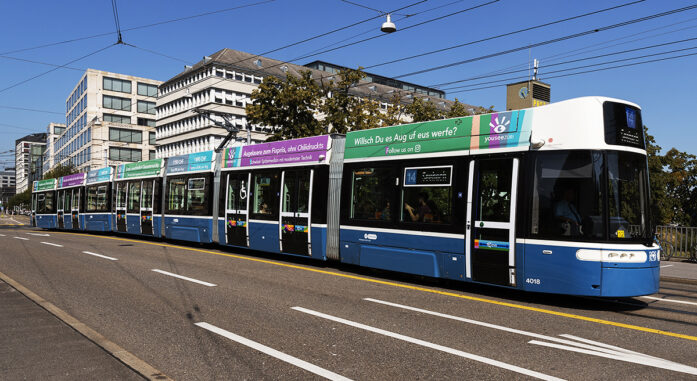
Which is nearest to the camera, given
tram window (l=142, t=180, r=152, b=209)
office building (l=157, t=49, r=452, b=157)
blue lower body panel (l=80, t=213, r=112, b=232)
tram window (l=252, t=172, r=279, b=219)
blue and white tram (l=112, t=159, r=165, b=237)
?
tram window (l=252, t=172, r=279, b=219)

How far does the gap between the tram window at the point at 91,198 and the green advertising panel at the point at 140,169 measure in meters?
2.96

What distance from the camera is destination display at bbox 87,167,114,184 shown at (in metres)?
25.6

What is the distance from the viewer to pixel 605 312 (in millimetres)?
7898

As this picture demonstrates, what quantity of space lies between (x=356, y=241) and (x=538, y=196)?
4386mm

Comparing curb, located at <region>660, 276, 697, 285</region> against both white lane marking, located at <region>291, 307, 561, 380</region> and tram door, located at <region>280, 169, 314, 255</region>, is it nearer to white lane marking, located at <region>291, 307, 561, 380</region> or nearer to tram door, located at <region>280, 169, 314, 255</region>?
tram door, located at <region>280, 169, 314, 255</region>

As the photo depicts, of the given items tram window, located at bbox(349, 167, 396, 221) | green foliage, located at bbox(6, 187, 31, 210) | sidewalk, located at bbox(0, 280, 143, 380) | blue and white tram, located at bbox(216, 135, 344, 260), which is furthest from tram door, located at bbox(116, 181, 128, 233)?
green foliage, located at bbox(6, 187, 31, 210)

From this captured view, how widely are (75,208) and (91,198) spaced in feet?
9.62

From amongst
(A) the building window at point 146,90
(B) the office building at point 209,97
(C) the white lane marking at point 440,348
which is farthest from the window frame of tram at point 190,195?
(A) the building window at point 146,90

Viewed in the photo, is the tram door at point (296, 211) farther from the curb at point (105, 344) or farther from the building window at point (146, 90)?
the building window at point (146, 90)

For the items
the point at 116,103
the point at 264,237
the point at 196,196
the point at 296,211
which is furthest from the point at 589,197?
the point at 116,103

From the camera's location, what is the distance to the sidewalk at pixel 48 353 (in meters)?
4.61

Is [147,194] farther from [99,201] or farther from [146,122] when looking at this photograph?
[146,122]

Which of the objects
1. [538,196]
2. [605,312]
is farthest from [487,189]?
[605,312]

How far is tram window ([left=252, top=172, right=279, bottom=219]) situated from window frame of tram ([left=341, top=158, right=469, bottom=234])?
267 centimetres
